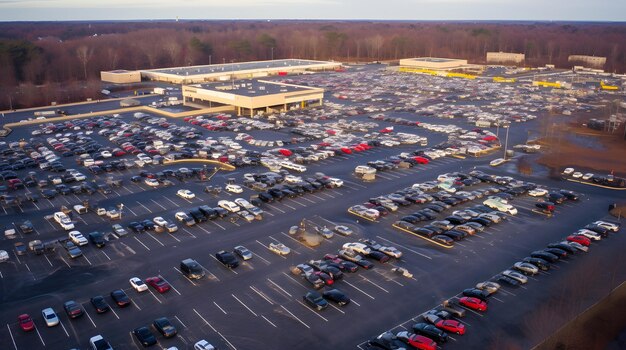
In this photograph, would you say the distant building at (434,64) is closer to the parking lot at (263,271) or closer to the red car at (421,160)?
the red car at (421,160)

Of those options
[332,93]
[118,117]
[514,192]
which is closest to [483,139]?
[514,192]

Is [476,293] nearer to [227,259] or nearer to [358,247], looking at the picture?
[358,247]

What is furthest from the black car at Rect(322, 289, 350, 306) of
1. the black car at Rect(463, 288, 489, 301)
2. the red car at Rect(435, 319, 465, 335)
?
Answer: the black car at Rect(463, 288, 489, 301)

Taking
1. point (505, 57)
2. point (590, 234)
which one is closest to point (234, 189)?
point (590, 234)

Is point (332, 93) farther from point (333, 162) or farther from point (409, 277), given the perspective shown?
point (409, 277)

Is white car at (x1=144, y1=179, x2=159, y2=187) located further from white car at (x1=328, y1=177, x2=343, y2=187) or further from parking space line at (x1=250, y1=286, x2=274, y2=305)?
parking space line at (x1=250, y1=286, x2=274, y2=305)

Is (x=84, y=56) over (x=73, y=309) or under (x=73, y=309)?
over
